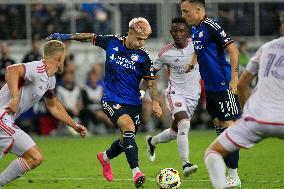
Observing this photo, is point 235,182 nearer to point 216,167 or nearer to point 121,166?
point 216,167

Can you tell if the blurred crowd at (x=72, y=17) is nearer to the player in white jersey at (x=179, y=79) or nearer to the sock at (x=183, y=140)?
the player in white jersey at (x=179, y=79)

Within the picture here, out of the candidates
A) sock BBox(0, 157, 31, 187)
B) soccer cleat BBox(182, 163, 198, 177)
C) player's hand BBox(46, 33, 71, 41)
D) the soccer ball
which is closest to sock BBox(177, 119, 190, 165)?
soccer cleat BBox(182, 163, 198, 177)

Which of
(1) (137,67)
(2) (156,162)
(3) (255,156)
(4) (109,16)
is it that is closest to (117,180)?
(1) (137,67)

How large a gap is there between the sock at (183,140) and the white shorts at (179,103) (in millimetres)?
444

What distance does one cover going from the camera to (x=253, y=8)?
A: 27.5 metres

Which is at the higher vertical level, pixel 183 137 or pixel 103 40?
pixel 103 40

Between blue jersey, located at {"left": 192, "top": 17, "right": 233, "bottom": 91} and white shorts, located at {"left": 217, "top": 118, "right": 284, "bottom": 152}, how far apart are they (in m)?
3.63

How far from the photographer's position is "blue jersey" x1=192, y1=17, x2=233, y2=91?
41.2 feet

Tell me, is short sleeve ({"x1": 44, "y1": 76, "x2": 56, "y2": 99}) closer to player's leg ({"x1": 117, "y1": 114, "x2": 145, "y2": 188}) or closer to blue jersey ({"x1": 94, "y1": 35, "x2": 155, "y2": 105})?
player's leg ({"x1": 117, "y1": 114, "x2": 145, "y2": 188})

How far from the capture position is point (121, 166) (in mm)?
16172

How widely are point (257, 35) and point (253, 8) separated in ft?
3.02

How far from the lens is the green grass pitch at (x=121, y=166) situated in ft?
42.7

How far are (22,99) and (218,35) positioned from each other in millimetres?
3338

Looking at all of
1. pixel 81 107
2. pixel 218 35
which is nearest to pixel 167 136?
pixel 218 35
